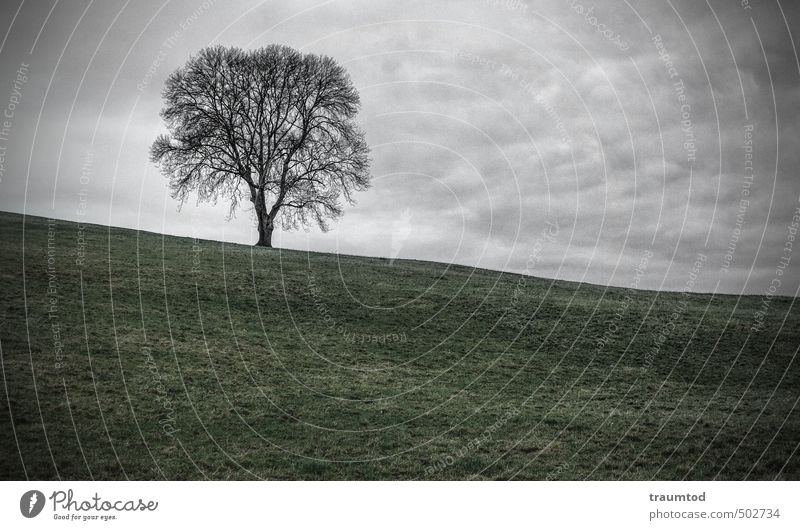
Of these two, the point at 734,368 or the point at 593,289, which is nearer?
the point at 734,368

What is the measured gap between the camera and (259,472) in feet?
37.8

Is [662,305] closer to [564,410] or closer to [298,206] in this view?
[564,410]

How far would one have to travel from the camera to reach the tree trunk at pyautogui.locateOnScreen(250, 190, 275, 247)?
38.9 metres

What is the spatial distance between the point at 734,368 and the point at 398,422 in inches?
714

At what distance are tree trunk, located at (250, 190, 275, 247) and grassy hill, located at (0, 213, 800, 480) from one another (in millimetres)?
4768
